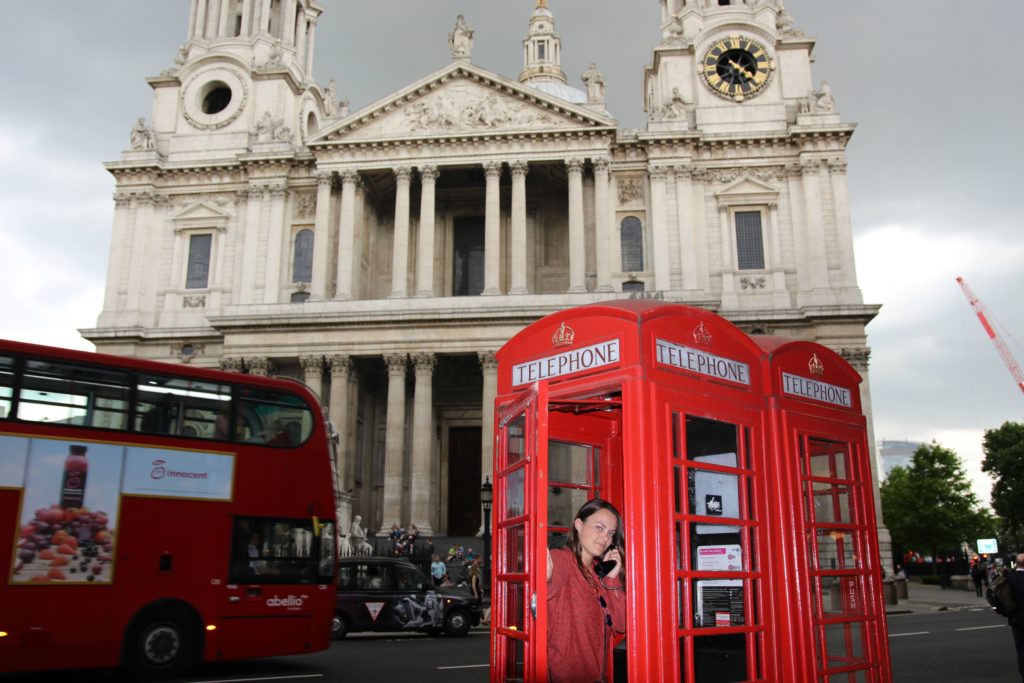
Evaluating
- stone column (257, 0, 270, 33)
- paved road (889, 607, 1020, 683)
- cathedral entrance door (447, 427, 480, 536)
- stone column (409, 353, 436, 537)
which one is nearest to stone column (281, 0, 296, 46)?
stone column (257, 0, 270, 33)

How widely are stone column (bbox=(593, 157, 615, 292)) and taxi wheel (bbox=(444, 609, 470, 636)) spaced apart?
18316 mm

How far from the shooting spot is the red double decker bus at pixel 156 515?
1063 centimetres

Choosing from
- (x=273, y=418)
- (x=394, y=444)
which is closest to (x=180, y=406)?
(x=273, y=418)

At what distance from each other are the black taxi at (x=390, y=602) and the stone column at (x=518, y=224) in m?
17.7

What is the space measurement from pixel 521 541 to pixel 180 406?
25.6 ft

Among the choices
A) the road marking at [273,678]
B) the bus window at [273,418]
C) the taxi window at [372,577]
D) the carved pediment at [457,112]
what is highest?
the carved pediment at [457,112]

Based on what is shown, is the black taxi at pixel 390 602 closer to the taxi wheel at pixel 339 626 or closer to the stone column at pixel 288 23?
the taxi wheel at pixel 339 626

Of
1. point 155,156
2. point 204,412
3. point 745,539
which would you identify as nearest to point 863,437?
point 745,539

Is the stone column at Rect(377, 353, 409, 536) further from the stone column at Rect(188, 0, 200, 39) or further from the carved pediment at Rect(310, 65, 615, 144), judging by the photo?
the stone column at Rect(188, 0, 200, 39)

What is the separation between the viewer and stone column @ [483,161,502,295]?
33.6 m

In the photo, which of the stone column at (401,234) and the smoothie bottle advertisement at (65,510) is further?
the stone column at (401,234)

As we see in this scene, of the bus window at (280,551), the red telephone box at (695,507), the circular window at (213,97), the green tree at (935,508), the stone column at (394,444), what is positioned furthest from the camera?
the green tree at (935,508)

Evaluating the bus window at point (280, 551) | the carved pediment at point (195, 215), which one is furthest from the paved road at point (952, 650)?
the carved pediment at point (195, 215)

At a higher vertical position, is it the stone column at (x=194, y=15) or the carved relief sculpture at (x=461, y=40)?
the stone column at (x=194, y=15)
